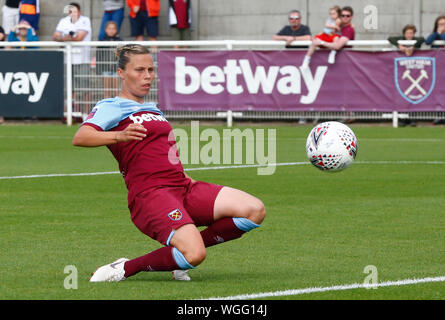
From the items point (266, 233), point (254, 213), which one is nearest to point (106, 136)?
point (254, 213)

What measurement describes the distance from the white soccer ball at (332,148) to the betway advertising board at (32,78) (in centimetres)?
1570

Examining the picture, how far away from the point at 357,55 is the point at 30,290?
53.9ft

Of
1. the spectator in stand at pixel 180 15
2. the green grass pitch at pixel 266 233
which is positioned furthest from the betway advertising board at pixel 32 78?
the green grass pitch at pixel 266 233

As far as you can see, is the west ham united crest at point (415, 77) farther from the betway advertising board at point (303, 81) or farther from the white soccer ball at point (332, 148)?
the white soccer ball at point (332, 148)

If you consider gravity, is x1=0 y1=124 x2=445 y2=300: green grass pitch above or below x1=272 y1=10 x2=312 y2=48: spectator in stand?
below

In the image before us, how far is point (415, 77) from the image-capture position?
72.0ft

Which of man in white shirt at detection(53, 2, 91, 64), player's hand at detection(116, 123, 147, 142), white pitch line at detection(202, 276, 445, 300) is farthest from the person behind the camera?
man in white shirt at detection(53, 2, 91, 64)

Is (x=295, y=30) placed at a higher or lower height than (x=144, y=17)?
lower

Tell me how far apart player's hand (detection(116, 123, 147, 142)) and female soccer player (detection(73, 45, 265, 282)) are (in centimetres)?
1

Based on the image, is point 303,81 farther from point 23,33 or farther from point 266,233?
point 266,233

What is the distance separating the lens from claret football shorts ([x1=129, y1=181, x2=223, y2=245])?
701 cm

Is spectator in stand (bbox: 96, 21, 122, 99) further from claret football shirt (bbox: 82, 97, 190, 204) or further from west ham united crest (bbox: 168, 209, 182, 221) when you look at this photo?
west ham united crest (bbox: 168, 209, 182, 221)

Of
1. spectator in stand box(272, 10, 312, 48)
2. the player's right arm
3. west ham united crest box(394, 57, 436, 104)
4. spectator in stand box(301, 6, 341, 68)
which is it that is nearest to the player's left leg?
the player's right arm

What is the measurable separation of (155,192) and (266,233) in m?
2.43
